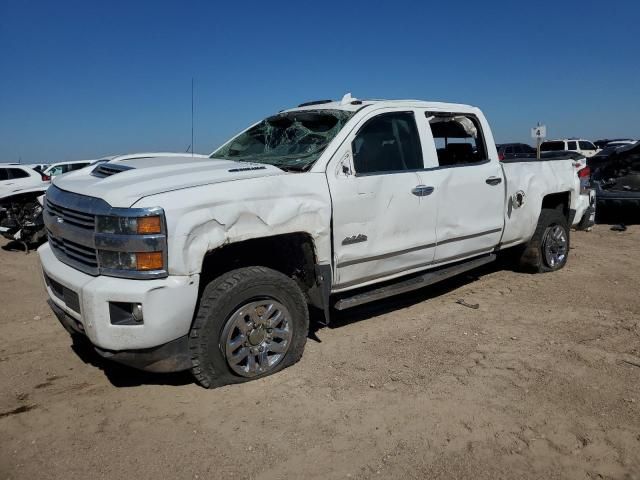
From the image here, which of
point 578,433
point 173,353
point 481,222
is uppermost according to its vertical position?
point 481,222

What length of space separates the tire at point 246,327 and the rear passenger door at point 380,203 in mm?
512

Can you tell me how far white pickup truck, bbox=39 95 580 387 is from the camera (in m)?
3.05

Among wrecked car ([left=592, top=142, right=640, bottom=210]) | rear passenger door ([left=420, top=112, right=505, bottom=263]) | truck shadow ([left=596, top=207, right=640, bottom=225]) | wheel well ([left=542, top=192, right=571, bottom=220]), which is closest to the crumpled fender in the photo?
rear passenger door ([left=420, top=112, right=505, bottom=263])

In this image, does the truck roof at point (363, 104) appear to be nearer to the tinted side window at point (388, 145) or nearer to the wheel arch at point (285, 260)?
the tinted side window at point (388, 145)

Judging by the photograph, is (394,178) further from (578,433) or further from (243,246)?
(578,433)

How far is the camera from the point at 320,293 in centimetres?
385

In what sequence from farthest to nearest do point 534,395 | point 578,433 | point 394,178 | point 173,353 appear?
point 394,178, point 534,395, point 173,353, point 578,433

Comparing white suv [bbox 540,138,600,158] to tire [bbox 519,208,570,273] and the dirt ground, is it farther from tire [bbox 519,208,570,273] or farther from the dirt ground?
the dirt ground

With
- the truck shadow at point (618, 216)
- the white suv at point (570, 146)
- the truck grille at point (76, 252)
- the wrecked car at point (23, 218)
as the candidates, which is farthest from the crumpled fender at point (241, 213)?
the white suv at point (570, 146)

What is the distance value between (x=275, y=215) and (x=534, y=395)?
2085mm

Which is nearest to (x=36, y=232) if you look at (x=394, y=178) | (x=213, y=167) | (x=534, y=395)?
(x=213, y=167)

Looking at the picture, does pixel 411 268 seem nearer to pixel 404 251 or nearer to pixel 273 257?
pixel 404 251

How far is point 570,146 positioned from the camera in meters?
26.1

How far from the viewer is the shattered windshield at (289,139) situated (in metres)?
4.05
